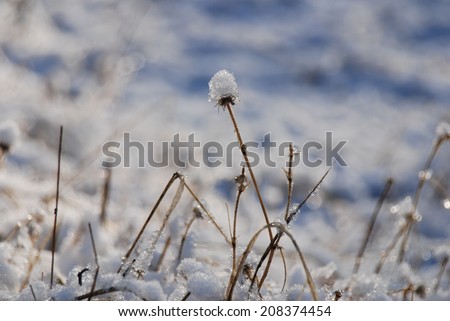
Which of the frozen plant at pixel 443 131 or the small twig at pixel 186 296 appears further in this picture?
the frozen plant at pixel 443 131

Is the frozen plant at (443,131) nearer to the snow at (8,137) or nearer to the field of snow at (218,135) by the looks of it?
the field of snow at (218,135)

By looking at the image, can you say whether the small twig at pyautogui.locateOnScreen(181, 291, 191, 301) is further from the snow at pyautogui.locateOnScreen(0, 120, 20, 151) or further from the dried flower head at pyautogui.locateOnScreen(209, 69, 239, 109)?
the snow at pyautogui.locateOnScreen(0, 120, 20, 151)

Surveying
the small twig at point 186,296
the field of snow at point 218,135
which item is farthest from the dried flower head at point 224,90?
the small twig at point 186,296

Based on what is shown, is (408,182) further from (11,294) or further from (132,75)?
(11,294)

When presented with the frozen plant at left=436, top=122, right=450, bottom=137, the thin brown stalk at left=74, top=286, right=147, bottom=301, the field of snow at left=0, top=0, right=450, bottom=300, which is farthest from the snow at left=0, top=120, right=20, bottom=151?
Answer: the frozen plant at left=436, top=122, right=450, bottom=137

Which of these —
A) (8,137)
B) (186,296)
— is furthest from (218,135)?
Answer: (186,296)
